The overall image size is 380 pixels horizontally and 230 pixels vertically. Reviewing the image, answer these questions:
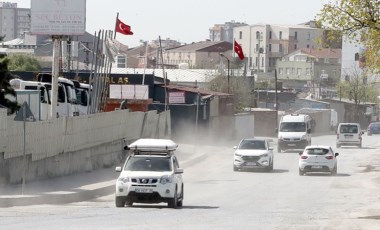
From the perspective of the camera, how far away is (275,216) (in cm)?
2617

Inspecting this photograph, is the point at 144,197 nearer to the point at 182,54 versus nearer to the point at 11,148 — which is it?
the point at 11,148

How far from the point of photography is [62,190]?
33.8m

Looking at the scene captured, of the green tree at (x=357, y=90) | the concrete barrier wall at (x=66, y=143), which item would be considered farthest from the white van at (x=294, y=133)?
the green tree at (x=357, y=90)

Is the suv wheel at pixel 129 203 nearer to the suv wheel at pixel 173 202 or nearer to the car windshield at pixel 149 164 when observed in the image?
the car windshield at pixel 149 164

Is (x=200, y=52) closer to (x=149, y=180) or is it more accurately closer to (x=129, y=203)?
(x=129, y=203)

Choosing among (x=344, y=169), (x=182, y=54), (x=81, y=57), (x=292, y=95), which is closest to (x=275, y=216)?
(x=344, y=169)

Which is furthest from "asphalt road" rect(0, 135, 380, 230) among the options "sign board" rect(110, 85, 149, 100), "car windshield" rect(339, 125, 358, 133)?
"car windshield" rect(339, 125, 358, 133)

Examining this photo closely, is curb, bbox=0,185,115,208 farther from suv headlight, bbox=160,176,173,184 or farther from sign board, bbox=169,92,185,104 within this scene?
sign board, bbox=169,92,185,104

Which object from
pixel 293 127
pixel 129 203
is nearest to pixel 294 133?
pixel 293 127

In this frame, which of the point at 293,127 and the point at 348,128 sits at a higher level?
the point at 293,127

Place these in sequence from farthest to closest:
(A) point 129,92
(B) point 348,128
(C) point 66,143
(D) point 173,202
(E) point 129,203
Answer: (B) point 348,128 < (A) point 129,92 < (C) point 66,143 < (E) point 129,203 < (D) point 173,202

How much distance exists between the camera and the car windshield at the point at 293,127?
2751 inches

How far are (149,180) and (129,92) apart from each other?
139ft

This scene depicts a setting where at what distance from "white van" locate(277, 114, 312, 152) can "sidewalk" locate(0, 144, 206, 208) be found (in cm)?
2658
